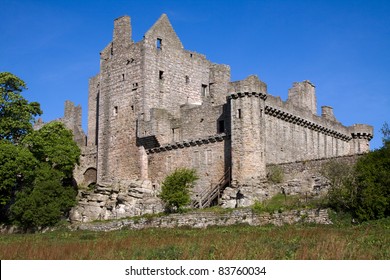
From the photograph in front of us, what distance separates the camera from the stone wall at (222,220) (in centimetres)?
3703

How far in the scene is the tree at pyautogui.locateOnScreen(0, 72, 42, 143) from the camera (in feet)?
A: 165

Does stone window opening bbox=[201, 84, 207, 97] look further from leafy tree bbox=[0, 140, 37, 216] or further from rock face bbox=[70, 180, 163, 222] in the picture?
leafy tree bbox=[0, 140, 37, 216]

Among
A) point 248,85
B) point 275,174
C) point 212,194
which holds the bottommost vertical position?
point 212,194

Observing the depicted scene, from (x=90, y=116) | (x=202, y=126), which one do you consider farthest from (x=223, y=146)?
(x=90, y=116)

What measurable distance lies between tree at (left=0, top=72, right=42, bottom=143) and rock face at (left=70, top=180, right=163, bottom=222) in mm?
6576

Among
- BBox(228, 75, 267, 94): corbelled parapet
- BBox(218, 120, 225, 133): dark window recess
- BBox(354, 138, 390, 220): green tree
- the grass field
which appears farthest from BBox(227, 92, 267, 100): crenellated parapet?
the grass field

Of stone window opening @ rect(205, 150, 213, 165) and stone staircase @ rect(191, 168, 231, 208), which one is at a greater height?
stone window opening @ rect(205, 150, 213, 165)

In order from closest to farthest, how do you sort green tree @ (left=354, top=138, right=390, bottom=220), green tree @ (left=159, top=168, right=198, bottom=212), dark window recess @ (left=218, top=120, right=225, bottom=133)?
green tree @ (left=354, top=138, right=390, bottom=220), green tree @ (left=159, top=168, right=198, bottom=212), dark window recess @ (left=218, top=120, right=225, bottom=133)

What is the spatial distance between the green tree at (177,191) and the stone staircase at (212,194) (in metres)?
1.79

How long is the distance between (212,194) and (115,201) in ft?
24.5

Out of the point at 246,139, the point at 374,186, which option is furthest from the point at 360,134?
the point at 374,186

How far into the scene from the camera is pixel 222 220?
3941 centimetres

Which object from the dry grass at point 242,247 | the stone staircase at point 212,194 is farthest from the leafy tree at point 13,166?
the dry grass at point 242,247

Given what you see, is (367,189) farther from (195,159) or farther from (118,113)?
(118,113)
